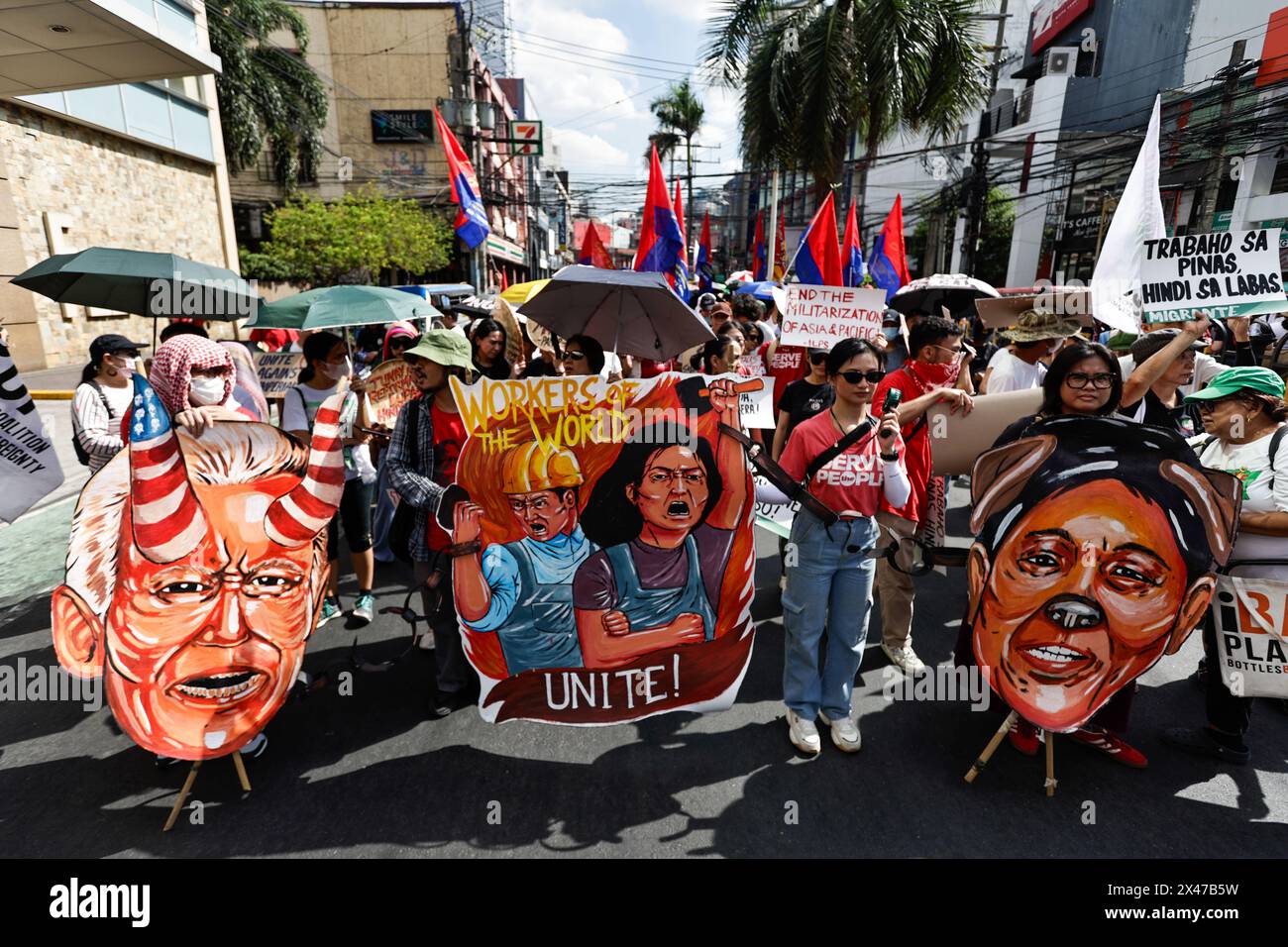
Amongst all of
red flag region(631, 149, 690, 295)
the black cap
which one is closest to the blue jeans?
the black cap

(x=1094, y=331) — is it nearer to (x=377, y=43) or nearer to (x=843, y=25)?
(x=843, y=25)

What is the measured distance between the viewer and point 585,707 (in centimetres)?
296

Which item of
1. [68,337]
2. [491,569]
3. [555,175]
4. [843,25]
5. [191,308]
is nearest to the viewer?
[491,569]

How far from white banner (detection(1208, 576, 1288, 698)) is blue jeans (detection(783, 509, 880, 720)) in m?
1.61

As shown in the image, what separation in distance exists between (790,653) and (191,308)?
4174 millimetres

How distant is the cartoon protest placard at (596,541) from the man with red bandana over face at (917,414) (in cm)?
100

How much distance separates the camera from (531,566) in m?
2.90

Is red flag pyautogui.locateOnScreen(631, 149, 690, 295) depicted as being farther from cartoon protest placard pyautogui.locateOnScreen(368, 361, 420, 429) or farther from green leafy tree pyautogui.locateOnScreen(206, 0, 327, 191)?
green leafy tree pyautogui.locateOnScreen(206, 0, 327, 191)

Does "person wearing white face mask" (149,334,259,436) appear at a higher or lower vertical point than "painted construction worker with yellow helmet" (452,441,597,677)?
higher

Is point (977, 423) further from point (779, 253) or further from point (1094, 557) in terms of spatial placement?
point (779, 253)

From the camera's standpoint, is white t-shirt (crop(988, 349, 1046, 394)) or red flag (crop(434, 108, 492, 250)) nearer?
white t-shirt (crop(988, 349, 1046, 394))

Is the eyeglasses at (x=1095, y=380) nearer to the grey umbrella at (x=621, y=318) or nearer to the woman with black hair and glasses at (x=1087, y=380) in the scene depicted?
the woman with black hair and glasses at (x=1087, y=380)

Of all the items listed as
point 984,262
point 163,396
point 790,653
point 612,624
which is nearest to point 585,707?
point 612,624

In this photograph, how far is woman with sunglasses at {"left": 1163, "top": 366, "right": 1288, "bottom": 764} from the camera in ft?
9.27
